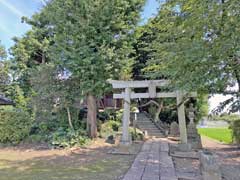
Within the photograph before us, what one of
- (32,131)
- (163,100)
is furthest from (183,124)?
(163,100)

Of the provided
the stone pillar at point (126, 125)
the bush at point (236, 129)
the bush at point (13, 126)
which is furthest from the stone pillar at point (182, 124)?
the bush at point (13, 126)

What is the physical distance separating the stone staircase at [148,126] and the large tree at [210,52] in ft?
35.1

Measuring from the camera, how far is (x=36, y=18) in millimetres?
19641

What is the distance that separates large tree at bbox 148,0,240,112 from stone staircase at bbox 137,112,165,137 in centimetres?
1070

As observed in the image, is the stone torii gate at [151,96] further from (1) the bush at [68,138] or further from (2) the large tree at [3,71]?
(2) the large tree at [3,71]

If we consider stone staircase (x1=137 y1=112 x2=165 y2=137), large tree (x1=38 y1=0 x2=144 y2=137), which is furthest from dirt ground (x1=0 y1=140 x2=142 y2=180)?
stone staircase (x1=137 y1=112 x2=165 y2=137)

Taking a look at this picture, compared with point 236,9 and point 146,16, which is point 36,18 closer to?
point 146,16

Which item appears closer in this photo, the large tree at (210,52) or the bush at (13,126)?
the large tree at (210,52)

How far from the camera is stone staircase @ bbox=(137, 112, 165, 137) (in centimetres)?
1692

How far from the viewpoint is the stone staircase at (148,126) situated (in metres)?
16.9

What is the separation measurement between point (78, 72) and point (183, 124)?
226 inches

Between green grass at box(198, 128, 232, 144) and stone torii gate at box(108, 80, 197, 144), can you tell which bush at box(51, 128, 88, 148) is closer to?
stone torii gate at box(108, 80, 197, 144)

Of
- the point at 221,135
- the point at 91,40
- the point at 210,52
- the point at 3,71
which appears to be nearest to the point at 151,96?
the point at 91,40

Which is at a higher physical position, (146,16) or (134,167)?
(146,16)
